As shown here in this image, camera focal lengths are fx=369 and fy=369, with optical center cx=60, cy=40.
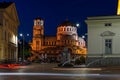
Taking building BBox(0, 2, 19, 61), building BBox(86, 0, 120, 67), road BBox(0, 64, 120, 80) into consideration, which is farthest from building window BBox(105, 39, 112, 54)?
building BBox(0, 2, 19, 61)

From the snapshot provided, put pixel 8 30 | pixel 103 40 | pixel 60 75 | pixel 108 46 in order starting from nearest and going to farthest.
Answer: pixel 60 75, pixel 108 46, pixel 103 40, pixel 8 30

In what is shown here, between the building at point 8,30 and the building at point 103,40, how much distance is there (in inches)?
1570

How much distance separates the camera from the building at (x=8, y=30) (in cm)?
9825

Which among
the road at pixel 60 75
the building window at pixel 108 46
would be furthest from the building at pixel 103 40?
the road at pixel 60 75

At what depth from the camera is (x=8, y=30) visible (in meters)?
107

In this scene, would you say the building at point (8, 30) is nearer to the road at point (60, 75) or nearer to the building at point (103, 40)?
the building at point (103, 40)

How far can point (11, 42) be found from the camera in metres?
111

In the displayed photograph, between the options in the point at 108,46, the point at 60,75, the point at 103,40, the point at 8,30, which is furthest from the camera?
the point at 8,30

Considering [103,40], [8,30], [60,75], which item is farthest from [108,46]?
[8,30]

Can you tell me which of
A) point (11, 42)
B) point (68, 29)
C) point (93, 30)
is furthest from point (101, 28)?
point (68, 29)

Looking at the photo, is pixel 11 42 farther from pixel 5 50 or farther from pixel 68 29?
pixel 68 29

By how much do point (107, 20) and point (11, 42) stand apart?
185 feet

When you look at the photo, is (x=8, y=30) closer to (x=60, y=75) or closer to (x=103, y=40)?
(x=103, y=40)

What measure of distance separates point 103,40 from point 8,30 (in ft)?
174
